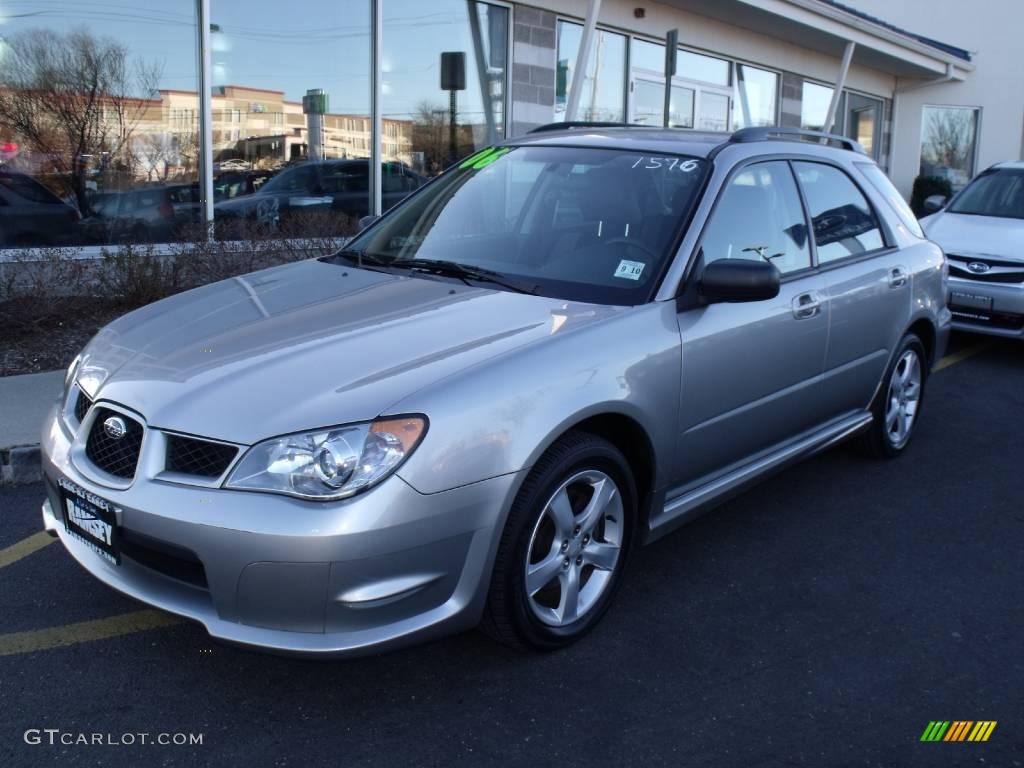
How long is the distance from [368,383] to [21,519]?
2427 millimetres

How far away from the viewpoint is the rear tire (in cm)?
529

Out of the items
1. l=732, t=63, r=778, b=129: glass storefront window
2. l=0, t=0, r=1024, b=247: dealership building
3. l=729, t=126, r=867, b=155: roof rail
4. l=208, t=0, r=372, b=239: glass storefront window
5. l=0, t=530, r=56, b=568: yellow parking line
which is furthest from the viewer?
l=732, t=63, r=778, b=129: glass storefront window

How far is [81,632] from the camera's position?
3.39 metres

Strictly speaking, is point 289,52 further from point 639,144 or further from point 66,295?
point 639,144

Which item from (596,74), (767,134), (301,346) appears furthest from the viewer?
(596,74)

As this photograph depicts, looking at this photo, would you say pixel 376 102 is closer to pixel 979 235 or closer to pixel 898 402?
pixel 979 235

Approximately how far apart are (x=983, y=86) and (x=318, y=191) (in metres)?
18.2

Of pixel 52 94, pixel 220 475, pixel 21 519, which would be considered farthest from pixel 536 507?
pixel 52 94

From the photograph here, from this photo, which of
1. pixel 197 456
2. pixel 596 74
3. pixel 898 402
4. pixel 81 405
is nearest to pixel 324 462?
pixel 197 456

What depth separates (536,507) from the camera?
9.96ft

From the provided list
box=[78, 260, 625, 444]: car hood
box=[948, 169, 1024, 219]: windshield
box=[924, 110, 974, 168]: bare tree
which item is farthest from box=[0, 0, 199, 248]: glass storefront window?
box=[924, 110, 974, 168]: bare tree

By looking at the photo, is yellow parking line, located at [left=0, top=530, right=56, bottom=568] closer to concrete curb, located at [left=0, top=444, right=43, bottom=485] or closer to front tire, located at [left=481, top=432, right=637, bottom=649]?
concrete curb, located at [left=0, top=444, right=43, bottom=485]

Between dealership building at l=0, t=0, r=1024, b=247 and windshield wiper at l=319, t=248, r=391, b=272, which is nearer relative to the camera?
windshield wiper at l=319, t=248, r=391, b=272

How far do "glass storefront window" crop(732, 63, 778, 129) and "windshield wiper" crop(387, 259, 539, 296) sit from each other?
13.1 metres
